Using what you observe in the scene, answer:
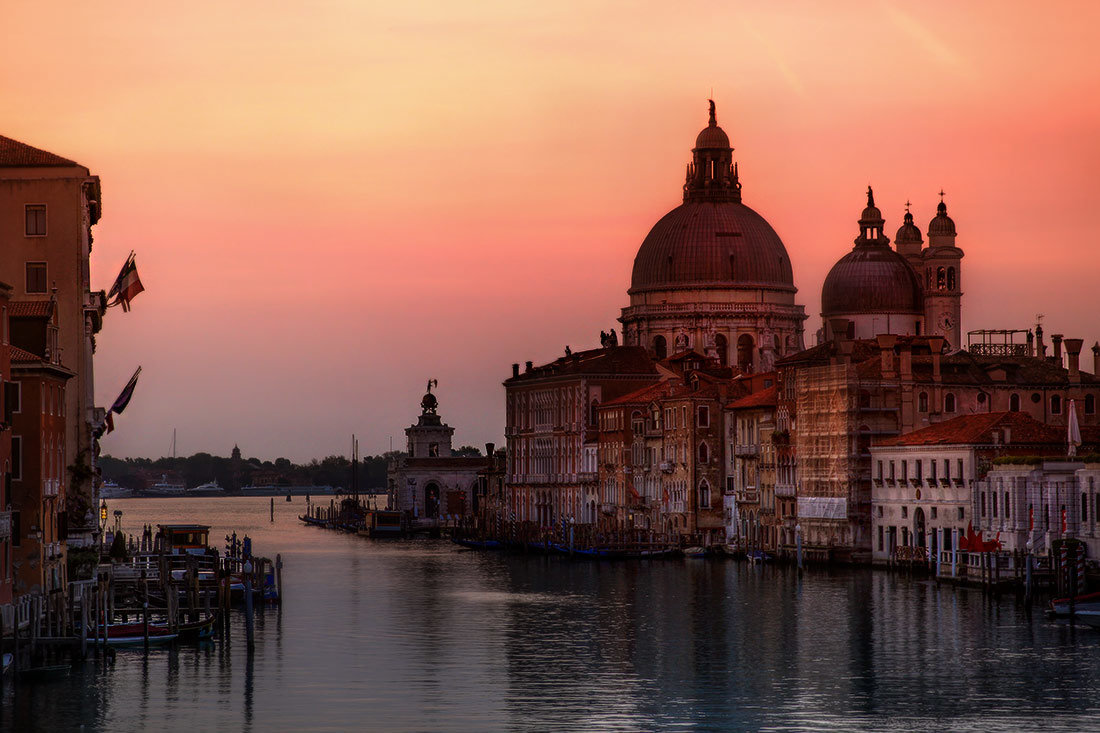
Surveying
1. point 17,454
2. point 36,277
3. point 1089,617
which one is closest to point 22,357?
point 17,454

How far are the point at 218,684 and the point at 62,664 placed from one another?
342 cm

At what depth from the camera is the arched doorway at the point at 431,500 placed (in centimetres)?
17050

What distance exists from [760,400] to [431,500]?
234ft

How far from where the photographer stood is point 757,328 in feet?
473

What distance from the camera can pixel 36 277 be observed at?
61.8m

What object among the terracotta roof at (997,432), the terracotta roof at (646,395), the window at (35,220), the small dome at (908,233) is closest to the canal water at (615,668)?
the terracotta roof at (997,432)

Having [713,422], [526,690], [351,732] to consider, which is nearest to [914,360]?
[713,422]

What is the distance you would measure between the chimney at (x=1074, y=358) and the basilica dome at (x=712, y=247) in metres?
51.6

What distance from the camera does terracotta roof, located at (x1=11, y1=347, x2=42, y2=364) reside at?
1954 inches

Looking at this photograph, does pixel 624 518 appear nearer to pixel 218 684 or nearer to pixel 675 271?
pixel 675 271

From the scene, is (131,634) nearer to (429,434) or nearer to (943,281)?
(943,281)

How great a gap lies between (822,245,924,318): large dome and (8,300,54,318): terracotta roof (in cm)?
7958

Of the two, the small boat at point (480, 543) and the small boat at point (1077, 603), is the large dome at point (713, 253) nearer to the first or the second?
the small boat at point (480, 543)

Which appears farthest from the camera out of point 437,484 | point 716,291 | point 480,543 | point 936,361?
point 437,484
